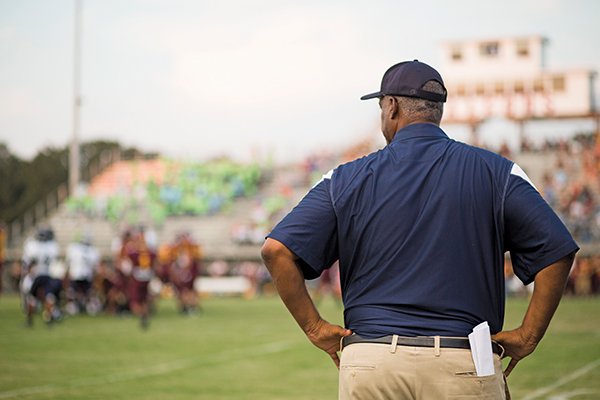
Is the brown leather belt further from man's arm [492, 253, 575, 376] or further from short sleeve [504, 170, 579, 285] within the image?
short sleeve [504, 170, 579, 285]

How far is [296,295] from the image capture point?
4.16m

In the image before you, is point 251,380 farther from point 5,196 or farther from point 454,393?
point 5,196

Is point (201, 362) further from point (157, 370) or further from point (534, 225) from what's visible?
point (534, 225)

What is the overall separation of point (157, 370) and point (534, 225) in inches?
396

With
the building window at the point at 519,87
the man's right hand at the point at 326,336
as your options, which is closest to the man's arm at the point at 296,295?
the man's right hand at the point at 326,336

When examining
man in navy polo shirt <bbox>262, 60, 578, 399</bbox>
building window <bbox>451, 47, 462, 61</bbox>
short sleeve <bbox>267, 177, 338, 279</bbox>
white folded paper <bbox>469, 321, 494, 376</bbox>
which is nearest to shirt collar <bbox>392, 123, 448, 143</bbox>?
man in navy polo shirt <bbox>262, 60, 578, 399</bbox>

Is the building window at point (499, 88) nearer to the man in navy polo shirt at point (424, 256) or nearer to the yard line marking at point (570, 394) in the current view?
the yard line marking at point (570, 394)

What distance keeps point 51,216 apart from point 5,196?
25821mm

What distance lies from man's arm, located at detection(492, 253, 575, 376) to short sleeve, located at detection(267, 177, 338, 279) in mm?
765

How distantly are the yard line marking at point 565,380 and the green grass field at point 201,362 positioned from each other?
0.01 meters

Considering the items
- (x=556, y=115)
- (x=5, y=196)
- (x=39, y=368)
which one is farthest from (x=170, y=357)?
(x=5, y=196)

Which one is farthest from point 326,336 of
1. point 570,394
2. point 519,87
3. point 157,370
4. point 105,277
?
point 519,87

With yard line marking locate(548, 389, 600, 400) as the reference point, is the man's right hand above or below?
above

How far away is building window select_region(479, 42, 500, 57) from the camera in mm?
59500
